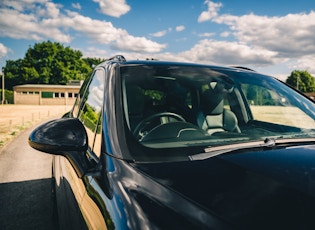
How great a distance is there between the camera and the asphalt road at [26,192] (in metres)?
4.02

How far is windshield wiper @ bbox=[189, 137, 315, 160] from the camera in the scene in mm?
1602

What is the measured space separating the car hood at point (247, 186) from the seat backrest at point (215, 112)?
1.11 m

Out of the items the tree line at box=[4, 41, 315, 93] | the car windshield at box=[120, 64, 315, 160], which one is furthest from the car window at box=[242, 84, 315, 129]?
the tree line at box=[4, 41, 315, 93]

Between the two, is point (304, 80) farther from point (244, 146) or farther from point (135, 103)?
point (244, 146)

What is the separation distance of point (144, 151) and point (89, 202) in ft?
1.33

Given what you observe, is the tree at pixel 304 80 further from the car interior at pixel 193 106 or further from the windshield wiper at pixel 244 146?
the windshield wiper at pixel 244 146

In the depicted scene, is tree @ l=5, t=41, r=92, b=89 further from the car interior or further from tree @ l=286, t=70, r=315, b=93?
tree @ l=286, t=70, r=315, b=93

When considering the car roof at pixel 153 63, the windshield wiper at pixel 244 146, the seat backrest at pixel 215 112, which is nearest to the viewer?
the windshield wiper at pixel 244 146

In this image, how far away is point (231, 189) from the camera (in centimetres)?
122

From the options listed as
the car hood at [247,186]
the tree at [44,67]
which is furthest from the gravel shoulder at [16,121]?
the tree at [44,67]

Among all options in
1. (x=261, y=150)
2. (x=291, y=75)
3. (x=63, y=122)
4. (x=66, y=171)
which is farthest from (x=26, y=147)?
(x=291, y=75)

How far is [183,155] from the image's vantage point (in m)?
1.58

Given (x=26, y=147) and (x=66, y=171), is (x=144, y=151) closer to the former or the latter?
(x=66, y=171)

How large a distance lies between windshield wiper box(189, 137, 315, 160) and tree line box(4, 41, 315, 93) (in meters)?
78.6
